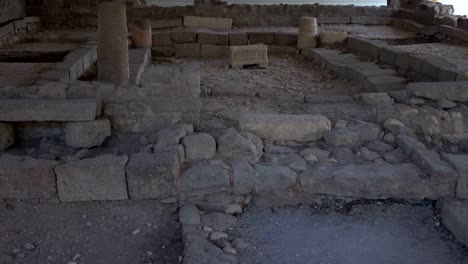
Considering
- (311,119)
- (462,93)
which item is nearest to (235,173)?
(311,119)

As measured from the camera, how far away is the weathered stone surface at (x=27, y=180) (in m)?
4.35

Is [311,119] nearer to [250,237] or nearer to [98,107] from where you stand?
[250,237]

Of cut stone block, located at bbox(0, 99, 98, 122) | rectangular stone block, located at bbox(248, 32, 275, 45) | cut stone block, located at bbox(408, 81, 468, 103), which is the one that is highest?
rectangular stone block, located at bbox(248, 32, 275, 45)

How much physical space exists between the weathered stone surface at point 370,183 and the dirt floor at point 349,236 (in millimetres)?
122

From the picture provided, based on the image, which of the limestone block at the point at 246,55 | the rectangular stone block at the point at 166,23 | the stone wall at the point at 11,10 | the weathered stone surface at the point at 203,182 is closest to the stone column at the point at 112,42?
the weathered stone surface at the point at 203,182

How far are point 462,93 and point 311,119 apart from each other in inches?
83.9

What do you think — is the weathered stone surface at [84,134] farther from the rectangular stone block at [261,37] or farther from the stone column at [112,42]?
the rectangular stone block at [261,37]

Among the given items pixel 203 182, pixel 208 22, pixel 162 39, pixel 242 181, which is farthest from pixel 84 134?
pixel 208 22

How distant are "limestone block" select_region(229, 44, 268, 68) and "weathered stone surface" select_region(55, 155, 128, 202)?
6.75m

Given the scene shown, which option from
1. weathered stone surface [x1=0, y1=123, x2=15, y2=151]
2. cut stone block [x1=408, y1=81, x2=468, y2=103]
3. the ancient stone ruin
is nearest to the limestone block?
the ancient stone ruin

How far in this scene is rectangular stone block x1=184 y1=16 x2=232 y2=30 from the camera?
1355cm

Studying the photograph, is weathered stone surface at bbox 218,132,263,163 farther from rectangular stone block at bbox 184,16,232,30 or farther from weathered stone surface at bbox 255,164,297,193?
rectangular stone block at bbox 184,16,232,30

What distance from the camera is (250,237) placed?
3980 millimetres

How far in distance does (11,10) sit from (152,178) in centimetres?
938
